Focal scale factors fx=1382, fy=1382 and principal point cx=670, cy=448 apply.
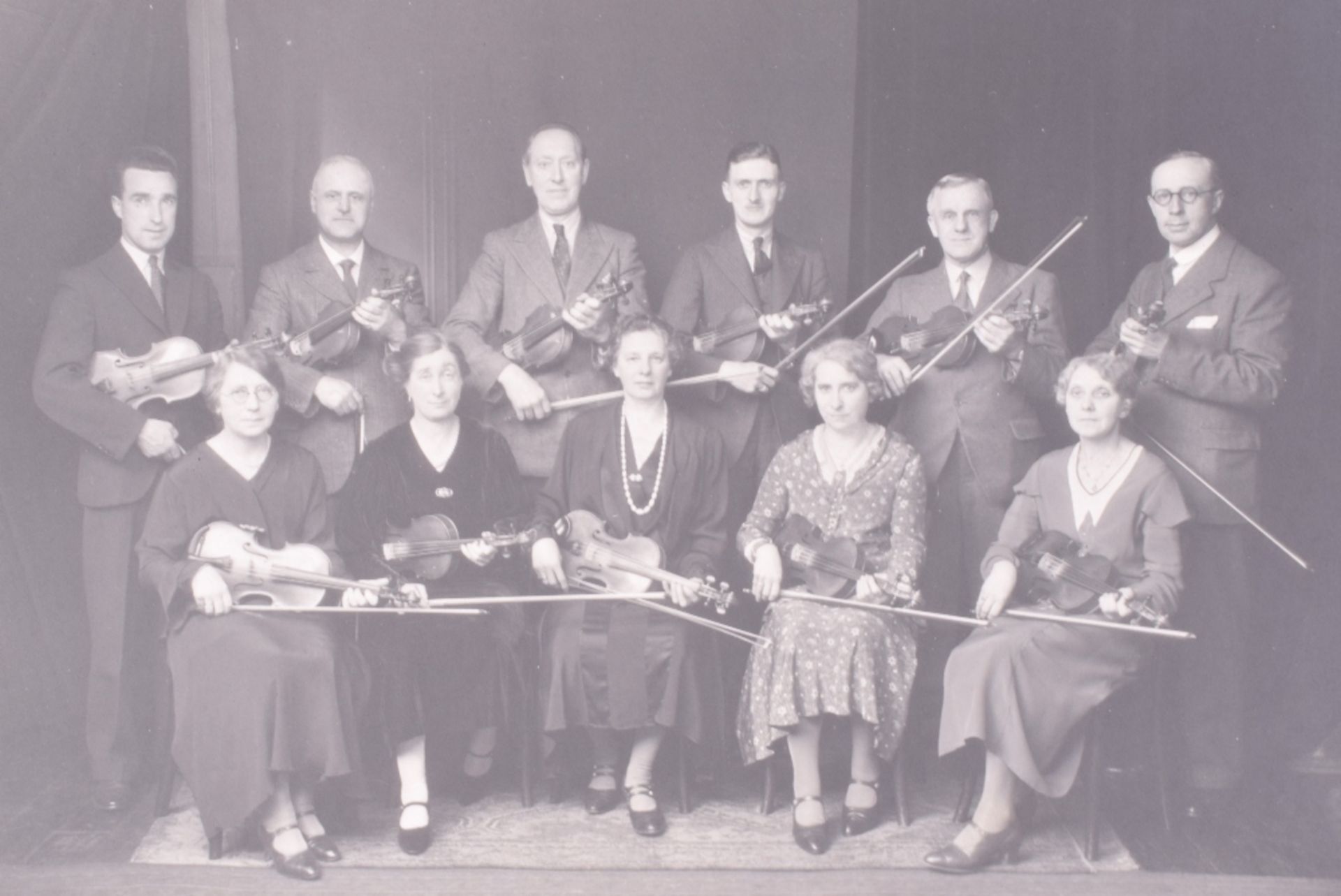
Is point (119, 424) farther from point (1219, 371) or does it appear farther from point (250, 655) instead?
point (1219, 371)

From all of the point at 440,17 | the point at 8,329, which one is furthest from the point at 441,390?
the point at 440,17


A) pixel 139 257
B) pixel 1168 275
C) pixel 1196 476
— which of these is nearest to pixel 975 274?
pixel 1168 275

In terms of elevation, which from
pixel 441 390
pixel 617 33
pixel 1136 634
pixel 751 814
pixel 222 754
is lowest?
pixel 751 814

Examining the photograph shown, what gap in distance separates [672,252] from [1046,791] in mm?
2438

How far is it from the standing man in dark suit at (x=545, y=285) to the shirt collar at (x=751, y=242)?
1.14 feet

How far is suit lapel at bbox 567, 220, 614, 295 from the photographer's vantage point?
4.30m

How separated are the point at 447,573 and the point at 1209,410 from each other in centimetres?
224

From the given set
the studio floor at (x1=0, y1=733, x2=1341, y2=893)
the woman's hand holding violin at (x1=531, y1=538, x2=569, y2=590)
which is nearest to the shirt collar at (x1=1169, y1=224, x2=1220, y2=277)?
the studio floor at (x1=0, y1=733, x2=1341, y2=893)

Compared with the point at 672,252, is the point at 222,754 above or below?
below

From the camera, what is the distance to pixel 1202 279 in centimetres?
399

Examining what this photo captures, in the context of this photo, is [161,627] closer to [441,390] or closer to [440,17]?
[441,390]

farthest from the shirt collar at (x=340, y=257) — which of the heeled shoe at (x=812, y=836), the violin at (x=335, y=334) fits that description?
the heeled shoe at (x=812, y=836)

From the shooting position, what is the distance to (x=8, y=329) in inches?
165

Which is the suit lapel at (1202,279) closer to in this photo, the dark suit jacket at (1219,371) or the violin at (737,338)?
the dark suit jacket at (1219,371)
